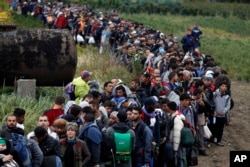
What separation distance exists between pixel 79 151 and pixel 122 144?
41.5 inches

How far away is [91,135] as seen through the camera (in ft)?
34.8

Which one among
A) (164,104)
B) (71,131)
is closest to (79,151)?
(71,131)

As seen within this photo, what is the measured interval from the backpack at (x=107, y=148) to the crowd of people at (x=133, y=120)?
15mm

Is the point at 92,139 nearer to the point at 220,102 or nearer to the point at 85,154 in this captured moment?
the point at 85,154

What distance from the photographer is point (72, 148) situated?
10.0 meters

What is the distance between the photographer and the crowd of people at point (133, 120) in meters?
9.90

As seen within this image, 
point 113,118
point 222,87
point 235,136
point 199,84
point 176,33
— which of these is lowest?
point 176,33

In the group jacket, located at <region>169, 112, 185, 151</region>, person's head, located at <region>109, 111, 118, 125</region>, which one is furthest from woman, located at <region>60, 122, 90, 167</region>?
jacket, located at <region>169, 112, 185, 151</region>

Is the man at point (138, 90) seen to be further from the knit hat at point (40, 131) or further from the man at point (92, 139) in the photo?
the knit hat at point (40, 131)

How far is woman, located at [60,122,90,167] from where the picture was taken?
32.6 ft

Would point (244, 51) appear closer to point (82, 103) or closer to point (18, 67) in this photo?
point (18, 67)

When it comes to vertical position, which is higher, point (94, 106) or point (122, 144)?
point (94, 106)

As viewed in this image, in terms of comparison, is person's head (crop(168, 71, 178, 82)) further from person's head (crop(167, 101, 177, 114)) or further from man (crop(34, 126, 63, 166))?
man (crop(34, 126, 63, 166))

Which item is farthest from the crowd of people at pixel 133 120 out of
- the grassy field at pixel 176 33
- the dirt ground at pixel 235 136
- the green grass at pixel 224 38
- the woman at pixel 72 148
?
the green grass at pixel 224 38
